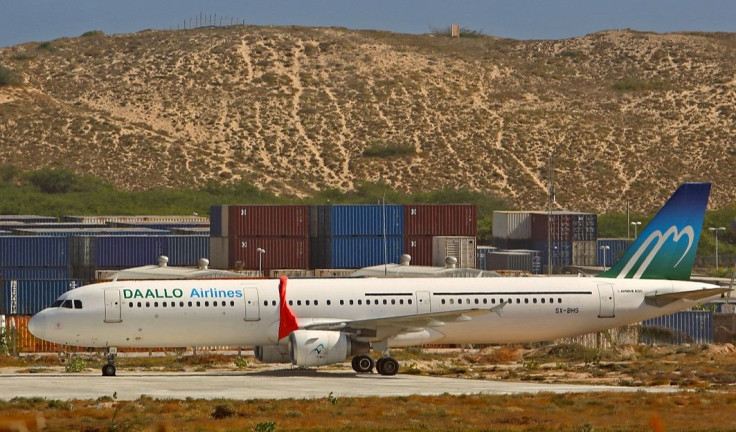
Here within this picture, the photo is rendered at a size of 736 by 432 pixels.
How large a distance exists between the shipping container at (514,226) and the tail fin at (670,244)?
1931 inches

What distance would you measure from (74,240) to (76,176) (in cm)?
7060

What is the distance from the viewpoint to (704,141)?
551ft

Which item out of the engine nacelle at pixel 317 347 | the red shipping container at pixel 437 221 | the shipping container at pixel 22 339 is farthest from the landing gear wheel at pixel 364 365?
the red shipping container at pixel 437 221

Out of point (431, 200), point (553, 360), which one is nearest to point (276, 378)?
point (553, 360)

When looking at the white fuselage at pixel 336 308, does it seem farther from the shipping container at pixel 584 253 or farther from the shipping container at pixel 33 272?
the shipping container at pixel 584 253

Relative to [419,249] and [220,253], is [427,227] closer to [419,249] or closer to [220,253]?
[419,249]

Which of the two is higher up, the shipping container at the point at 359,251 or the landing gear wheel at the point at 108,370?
the shipping container at the point at 359,251

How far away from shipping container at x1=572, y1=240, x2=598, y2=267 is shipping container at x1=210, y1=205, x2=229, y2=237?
2662 centimetres

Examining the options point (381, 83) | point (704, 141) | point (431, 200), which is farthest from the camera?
point (381, 83)

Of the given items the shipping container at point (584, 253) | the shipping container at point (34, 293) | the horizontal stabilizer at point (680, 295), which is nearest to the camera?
the horizontal stabilizer at point (680, 295)

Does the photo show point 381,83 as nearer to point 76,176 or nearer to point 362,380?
point 76,176

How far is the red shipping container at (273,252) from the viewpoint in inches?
3418

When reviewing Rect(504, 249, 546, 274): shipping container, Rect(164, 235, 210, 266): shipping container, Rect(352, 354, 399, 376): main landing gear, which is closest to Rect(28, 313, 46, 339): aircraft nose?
Rect(352, 354, 399, 376): main landing gear

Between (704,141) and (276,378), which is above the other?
(704,141)
